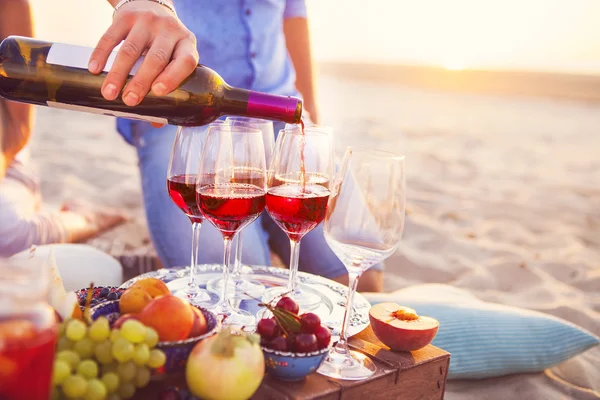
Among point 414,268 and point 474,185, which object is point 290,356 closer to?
point 414,268

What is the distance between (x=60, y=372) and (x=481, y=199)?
522 cm

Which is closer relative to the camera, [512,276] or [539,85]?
[512,276]

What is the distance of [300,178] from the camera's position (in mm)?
1495

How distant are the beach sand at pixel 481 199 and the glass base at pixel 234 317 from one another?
3.53 ft

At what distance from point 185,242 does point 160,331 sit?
144 cm

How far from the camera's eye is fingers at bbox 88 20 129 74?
1.41m

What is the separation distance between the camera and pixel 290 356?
1.09 m

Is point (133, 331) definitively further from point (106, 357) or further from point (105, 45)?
point (105, 45)

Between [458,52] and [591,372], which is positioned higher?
[458,52]

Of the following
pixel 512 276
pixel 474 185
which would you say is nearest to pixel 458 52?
pixel 474 185

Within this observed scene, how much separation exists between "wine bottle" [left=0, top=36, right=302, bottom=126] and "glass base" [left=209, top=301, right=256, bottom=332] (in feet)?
1.69

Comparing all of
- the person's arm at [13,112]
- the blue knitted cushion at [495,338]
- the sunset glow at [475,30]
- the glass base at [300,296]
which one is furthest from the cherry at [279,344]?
the sunset glow at [475,30]

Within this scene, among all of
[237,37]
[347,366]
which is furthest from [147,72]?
[237,37]

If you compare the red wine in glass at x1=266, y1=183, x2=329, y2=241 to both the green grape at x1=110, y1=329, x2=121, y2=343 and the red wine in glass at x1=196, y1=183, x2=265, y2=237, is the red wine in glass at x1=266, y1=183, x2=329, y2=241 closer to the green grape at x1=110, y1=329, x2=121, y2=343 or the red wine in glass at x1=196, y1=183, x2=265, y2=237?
the red wine in glass at x1=196, y1=183, x2=265, y2=237
